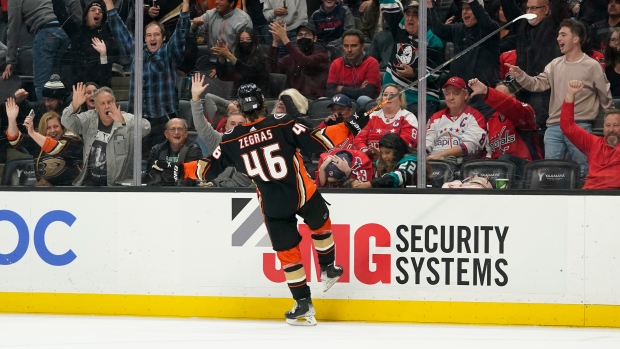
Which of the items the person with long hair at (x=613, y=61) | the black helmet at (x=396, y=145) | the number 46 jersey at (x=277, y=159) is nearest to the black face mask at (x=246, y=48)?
the number 46 jersey at (x=277, y=159)

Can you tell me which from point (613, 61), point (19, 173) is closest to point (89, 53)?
point (19, 173)

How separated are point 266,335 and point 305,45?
1.76 m

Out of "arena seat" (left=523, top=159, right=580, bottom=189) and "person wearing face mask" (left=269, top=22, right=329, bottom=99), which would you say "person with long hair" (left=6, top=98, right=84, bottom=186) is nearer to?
"person wearing face mask" (left=269, top=22, right=329, bottom=99)

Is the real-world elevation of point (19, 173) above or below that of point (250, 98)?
below

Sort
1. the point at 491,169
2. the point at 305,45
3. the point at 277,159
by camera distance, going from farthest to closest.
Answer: the point at 305,45 → the point at 491,169 → the point at 277,159

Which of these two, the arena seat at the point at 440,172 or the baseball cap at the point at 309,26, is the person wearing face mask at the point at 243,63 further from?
the arena seat at the point at 440,172

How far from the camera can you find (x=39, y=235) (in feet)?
19.6

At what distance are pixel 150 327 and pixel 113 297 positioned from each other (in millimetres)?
507

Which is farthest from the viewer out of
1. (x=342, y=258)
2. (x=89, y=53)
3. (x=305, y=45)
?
(x=89, y=53)

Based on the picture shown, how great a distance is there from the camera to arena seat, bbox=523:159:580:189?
554cm

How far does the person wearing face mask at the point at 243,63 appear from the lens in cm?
597

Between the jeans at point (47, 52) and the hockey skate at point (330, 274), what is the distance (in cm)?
205

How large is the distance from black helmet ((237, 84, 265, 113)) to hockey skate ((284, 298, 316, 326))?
3.57ft

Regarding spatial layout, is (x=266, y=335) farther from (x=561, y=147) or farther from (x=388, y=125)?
(x=561, y=147)
